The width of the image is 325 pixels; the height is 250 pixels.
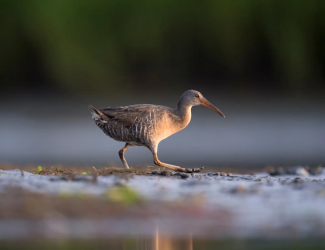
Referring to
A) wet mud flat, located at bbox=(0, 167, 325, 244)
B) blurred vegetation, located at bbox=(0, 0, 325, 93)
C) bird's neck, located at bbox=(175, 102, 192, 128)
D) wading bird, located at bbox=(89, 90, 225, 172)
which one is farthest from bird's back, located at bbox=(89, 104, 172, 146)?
blurred vegetation, located at bbox=(0, 0, 325, 93)

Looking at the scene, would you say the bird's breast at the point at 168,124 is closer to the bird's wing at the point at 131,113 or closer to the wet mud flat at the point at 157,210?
the bird's wing at the point at 131,113

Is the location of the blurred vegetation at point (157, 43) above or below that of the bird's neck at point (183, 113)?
above

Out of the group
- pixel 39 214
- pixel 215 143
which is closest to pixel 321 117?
pixel 215 143

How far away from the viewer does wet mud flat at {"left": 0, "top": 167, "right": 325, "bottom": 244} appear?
577 cm

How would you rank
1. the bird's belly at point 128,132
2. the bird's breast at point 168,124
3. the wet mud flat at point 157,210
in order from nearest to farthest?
the wet mud flat at point 157,210
the bird's belly at point 128,132
the bird's breast at point 168,124

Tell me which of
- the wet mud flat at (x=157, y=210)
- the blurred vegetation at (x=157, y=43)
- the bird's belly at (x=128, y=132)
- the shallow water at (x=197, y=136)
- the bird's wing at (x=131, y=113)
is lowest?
the wet mud flat at (x=157, y=210)

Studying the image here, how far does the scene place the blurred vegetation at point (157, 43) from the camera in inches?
999

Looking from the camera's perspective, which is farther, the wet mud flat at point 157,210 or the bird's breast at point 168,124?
the bird's breast at point 168,124

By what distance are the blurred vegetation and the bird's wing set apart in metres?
13.7

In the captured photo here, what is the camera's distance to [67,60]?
84.9ft

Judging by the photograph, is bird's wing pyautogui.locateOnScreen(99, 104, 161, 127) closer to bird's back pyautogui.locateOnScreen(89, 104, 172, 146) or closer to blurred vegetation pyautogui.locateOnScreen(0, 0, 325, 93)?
bird's back pyautogui.locateOnScreen(89, 104, 172, 146)

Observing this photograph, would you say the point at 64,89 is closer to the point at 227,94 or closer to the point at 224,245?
the point at 227,94

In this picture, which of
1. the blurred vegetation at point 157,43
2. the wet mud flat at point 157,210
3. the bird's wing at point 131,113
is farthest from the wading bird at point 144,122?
the blurred vegetation at point 157,43

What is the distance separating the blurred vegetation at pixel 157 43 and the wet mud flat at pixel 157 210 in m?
17.8
